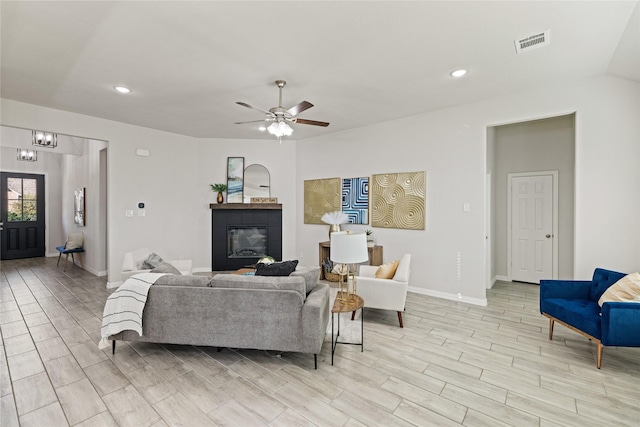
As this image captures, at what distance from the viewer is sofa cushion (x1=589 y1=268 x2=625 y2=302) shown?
2.82 metres

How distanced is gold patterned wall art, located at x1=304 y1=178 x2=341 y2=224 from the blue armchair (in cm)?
345

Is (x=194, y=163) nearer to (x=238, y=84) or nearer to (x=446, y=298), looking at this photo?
(x=238, y=84)

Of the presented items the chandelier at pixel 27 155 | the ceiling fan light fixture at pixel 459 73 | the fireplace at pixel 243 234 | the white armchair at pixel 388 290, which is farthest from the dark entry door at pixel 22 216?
the ceiling fan light fixture at pixel 459 73

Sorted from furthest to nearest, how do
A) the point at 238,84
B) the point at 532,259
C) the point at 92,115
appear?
the point at 532,259 → the point at 92,115 → the point at 238,84

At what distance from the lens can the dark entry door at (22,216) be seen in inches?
280

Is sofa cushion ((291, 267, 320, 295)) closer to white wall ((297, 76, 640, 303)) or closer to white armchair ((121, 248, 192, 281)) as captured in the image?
white armchair ((121, 248, 192, 281))

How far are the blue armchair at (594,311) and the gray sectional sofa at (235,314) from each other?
233 centimetres

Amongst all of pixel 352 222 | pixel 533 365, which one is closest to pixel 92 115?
pixel 352 222

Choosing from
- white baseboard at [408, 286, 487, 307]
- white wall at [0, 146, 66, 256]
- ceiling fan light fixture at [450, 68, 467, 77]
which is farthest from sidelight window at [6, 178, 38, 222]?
ceiling fan light fixture at [450, 68, 467, 77]

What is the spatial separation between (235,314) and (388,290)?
171 cm

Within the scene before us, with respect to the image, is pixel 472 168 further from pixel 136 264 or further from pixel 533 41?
pixel 136 264

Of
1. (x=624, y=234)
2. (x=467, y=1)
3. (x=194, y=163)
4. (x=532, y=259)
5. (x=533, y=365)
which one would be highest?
(x=467, y=1)

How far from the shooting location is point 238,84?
3.41 metres

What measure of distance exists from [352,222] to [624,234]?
11.6 feet
